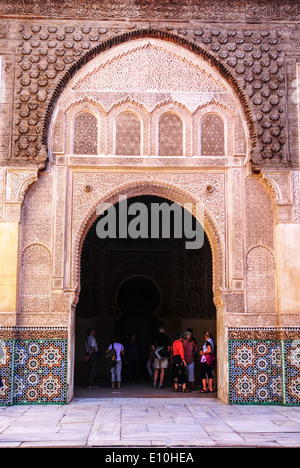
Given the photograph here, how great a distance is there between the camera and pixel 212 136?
281 inches

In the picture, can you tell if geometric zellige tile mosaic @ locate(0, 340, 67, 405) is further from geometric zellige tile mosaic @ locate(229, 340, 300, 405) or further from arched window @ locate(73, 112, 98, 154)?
arched window @ locate(73, 112, 98, 154)

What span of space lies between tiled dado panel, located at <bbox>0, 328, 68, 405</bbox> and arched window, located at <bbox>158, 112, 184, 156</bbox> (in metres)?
2.54

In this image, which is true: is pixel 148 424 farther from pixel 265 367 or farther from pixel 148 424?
pixel 265 367

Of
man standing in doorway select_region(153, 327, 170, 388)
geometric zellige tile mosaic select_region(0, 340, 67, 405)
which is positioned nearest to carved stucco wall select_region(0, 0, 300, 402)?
geometric zellige tile mosaic select_region(0, 340, 67, 405)

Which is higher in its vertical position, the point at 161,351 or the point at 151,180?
the point at 151,180

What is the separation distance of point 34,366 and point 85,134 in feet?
9.29

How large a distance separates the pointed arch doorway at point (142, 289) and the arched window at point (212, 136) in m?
2.99

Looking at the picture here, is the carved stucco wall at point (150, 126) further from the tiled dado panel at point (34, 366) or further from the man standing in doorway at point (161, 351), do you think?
the man standing in doorway at point (161, 351)

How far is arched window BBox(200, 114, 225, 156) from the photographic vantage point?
278 inches

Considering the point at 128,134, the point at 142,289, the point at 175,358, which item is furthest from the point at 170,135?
the point at 142,289

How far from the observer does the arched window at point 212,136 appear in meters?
7.07

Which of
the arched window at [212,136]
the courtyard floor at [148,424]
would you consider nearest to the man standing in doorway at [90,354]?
the courtyard floor at [148,424]

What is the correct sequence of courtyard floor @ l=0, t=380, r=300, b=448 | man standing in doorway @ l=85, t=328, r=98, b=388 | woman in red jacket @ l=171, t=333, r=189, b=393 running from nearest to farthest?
courtyard floor @ l=0, t=380, r=300, b=448, woman in red jacket @ l=171, t=333, r=189, b=393, man standing in doorway @ l=85, t=328, r=98, b=388

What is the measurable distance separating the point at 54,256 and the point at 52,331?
867 mm
